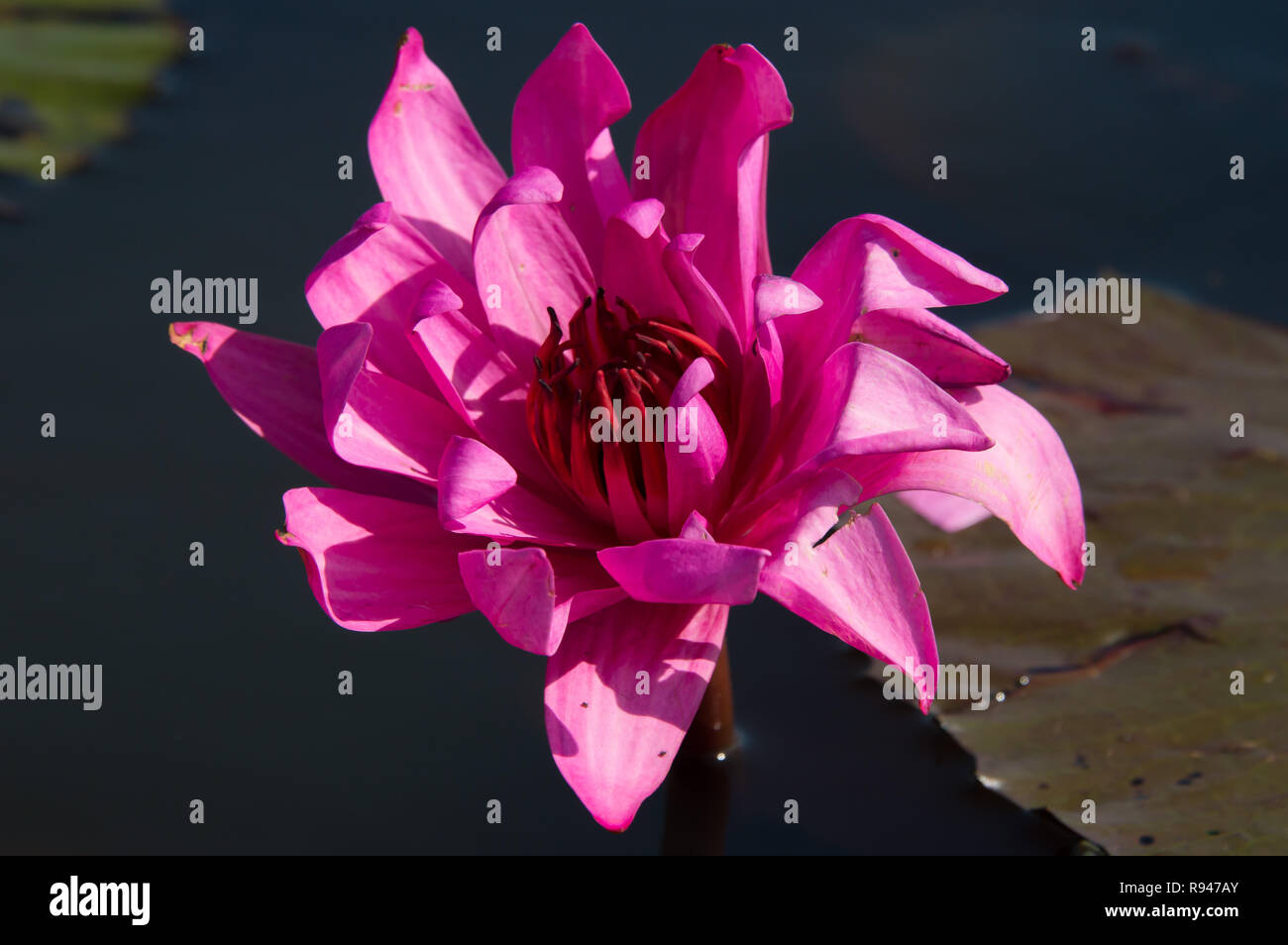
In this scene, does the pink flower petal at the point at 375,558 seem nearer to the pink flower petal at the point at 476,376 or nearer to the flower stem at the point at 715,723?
the pink flower petal at the point at 476,376

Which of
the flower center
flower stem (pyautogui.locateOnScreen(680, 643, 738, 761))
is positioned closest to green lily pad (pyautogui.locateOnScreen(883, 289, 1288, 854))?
flower stem (pyautogui.locateOnScreen(680, 643, 738, 761))

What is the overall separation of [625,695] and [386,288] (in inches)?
30.4

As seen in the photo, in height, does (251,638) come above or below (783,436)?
below

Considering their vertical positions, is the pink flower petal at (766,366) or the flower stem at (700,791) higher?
the pink flower petal at (766,366)

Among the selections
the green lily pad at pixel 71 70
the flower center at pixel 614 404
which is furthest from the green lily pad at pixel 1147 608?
the green lily pad at pixel 71 70

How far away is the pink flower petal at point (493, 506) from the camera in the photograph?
1595 mm

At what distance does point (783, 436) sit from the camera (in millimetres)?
1814

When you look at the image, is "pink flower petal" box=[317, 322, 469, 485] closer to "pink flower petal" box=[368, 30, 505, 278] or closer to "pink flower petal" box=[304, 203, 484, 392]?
"pink flower petal" box=[304, 203, 484, 392]

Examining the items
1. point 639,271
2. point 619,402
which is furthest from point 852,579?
point 639,271

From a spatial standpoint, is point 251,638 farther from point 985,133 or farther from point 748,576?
point 985,133

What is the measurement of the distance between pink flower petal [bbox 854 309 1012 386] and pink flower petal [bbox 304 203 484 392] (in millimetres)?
687

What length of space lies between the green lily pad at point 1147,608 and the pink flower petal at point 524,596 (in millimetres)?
1015

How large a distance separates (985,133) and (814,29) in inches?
28.3
